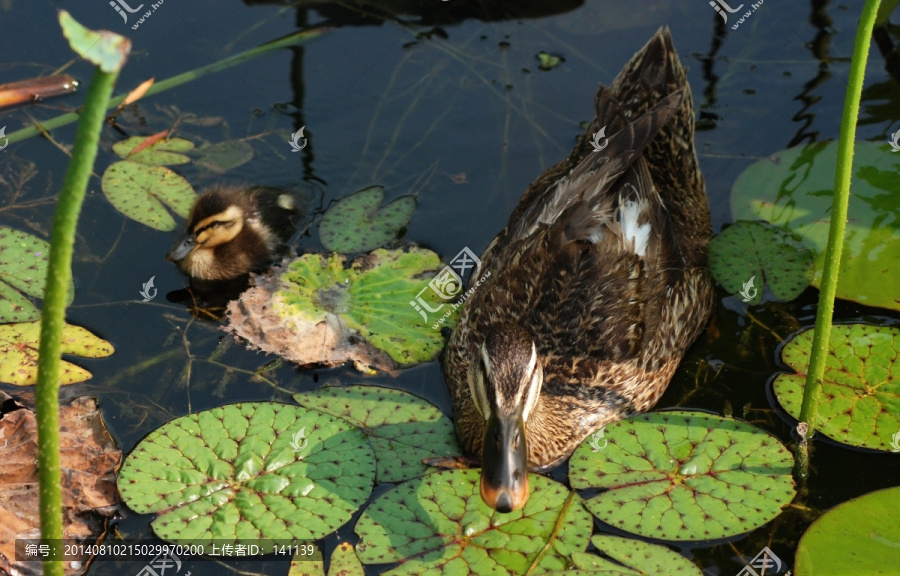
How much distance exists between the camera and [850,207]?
493 cm

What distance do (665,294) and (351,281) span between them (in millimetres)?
1541

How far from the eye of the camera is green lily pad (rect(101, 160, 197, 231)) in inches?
191

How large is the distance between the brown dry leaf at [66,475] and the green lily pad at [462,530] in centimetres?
107

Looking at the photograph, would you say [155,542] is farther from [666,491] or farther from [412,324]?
[666,491]

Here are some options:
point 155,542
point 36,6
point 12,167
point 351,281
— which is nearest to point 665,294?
point 351,281

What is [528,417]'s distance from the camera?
380cm

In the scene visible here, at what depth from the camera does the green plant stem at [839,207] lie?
2.78 metres

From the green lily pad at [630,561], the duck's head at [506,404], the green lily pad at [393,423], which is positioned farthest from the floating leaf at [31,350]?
the green lily pad at [630,561]

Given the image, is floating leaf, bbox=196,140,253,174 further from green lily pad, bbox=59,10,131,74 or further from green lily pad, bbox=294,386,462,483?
green lily pad, bbox=59,10,131,74
